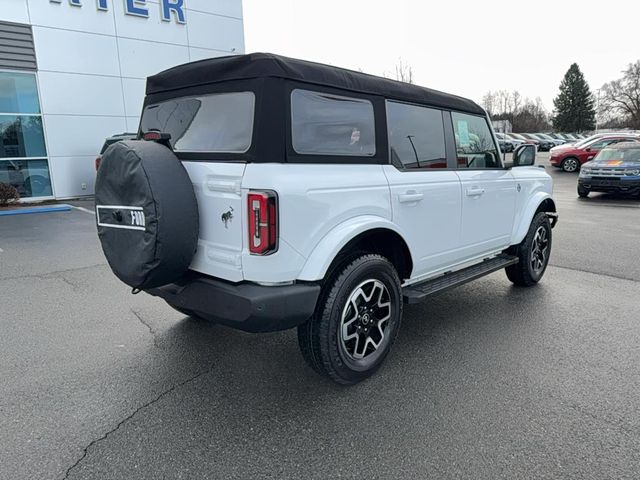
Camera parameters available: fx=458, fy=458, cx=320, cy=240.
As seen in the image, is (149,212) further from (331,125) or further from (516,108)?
(516,108)

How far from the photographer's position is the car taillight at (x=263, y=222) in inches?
101

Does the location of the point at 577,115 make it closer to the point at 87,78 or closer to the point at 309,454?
the point at 87,78

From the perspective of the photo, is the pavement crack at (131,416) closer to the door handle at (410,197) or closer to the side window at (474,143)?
the door handle at (410,197)

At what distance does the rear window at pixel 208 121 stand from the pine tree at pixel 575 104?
258 ft

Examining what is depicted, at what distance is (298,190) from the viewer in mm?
2684

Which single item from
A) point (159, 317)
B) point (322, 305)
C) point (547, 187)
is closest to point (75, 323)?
point (159, 317)

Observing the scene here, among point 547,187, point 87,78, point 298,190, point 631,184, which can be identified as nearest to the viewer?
point 298,190

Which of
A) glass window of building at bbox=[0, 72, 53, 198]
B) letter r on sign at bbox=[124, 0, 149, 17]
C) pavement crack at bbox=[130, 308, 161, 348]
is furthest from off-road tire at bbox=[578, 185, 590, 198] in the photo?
glass window of building at bbox=[0, 72, 53, 198]

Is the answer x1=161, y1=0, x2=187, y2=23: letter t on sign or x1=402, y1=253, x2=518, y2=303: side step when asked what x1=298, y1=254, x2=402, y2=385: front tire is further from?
x1=161, y1=0, x2=187, y2=23: letter t on sign

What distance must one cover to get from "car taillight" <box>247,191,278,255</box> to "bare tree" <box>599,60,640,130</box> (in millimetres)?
72589

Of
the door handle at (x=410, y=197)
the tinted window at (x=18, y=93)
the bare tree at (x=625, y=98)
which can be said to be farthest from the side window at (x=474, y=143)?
the bare tree at (x=625, y=98)

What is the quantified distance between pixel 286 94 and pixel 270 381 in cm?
194

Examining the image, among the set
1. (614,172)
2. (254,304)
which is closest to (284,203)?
(254,304)

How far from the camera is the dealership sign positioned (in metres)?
14.3
